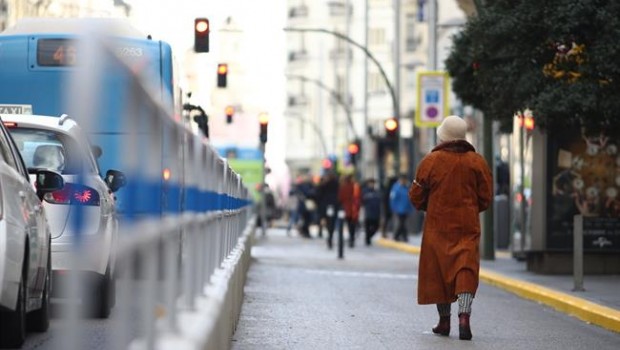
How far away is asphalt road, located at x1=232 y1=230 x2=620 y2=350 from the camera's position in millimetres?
12258

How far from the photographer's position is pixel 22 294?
9.41 m

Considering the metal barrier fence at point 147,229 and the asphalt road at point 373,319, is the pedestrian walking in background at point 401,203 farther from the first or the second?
the metal barrier fence at point 147,229

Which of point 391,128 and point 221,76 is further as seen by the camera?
point 221,76

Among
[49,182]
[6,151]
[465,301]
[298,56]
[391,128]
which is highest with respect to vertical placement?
[298,56]

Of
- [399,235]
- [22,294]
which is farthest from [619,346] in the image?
[399,235]

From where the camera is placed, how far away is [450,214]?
41.2 feet

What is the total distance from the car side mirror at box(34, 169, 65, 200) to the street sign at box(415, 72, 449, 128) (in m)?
22.7

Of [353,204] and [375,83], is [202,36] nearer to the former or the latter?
[353,204]

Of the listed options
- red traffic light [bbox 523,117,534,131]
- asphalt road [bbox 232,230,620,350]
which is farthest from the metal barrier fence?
red traffic light [bbox 523,117,534,131]

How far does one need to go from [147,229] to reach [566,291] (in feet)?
45.5

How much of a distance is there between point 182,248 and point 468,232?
6429mm

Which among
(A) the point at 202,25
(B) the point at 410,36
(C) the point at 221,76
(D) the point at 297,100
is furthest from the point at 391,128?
(D) the point at 297,100

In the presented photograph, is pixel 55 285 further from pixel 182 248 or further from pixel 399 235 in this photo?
pixel 399 235

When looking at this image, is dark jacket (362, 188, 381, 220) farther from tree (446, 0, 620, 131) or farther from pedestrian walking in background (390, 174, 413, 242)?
tree (446, 0, 620, 131)
